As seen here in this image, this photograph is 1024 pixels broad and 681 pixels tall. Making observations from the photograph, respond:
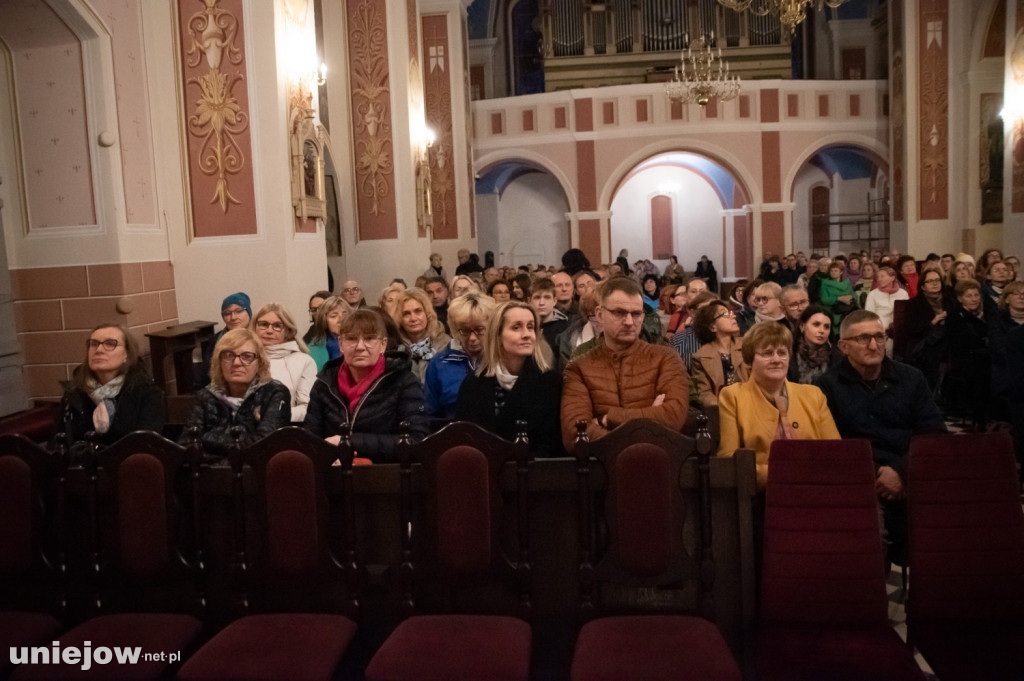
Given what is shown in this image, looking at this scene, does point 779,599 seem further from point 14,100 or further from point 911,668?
point 14,100

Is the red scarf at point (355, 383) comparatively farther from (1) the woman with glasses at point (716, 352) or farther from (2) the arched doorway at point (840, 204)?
(2) the arched doorway at point (840, 204)

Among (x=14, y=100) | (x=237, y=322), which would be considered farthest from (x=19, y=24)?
(x=237, y=322)

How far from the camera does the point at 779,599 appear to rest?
2.60 meters

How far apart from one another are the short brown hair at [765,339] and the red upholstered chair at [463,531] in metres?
1.07

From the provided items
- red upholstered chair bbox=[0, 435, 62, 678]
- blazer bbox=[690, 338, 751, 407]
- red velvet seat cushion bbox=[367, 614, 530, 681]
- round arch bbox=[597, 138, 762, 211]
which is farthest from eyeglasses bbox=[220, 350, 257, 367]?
round arch bbox=[597, 138, 762, 211]

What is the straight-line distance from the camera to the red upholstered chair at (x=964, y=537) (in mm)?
2586

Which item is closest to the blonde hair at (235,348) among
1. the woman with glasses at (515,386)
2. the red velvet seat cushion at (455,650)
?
the woman with glasses at (515,386)

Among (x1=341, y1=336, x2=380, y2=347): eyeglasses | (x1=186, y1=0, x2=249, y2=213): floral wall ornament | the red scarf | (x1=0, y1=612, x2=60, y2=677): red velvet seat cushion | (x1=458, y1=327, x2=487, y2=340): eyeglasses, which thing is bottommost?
(x1=0, y1=612, x2=60, y2=677): red velvet seat cushion

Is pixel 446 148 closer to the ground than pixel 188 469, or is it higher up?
higher up

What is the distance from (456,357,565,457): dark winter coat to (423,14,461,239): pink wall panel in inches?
455

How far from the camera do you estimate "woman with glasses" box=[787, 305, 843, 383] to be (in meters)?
4.15

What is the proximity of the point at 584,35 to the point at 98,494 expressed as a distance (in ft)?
57.2

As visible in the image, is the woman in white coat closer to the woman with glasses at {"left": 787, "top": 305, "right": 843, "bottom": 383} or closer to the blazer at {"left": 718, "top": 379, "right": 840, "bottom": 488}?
the woman with glasses at {"left": 787, "top": 305, "right": 843, "bottom": 383}

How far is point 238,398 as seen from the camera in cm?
340
